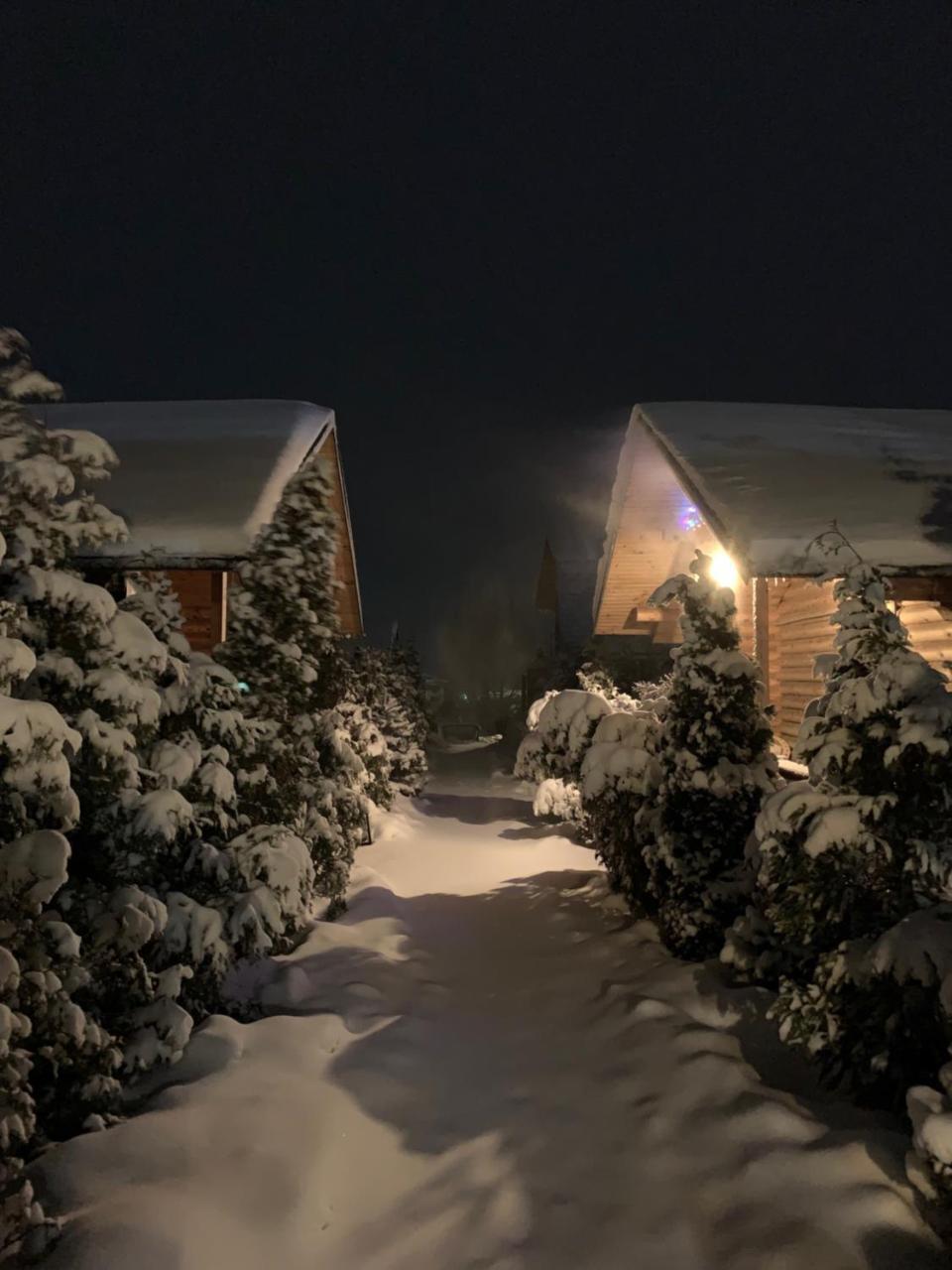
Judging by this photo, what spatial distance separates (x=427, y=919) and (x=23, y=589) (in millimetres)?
5856

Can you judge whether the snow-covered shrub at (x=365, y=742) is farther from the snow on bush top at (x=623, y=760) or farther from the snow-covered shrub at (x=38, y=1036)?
the snow-covered shrub at (x=38, y=1036)

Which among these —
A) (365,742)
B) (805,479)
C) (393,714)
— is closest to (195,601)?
(365,742)

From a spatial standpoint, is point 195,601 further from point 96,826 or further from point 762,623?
point 762,623

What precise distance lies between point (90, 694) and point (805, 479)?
8.35m

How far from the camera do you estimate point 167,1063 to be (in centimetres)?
459

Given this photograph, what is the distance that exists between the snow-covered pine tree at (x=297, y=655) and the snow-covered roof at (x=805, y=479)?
415 centimetres

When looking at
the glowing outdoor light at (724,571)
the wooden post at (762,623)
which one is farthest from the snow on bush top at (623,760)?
the glowing outdoor light at (724,571)

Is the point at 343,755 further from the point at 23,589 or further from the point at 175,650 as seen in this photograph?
the point at 23,589

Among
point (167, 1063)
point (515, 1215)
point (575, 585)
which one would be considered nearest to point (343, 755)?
point (167, 1063)

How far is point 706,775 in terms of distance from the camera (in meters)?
6.72

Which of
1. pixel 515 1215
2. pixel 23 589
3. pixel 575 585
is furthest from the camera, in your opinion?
pixel 575 585

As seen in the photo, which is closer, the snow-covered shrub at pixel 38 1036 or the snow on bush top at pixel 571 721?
the snow-covered shrub at pixel 38 1036

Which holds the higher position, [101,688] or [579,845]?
[101,688]

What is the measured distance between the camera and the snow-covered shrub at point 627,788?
7.27 metres
